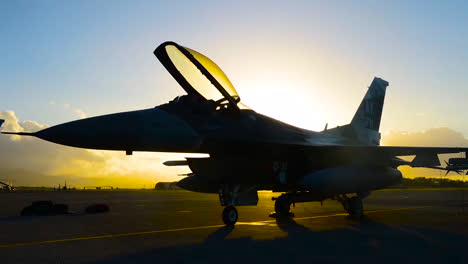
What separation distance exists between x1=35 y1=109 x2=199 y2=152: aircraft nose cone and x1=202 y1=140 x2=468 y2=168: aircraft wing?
2029 mm

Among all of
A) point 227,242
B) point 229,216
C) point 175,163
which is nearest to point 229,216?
point 229,216

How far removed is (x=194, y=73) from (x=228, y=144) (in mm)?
2085

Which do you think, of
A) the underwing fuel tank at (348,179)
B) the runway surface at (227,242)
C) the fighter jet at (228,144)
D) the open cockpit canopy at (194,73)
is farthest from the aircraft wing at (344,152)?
the runway surface at (227,242)

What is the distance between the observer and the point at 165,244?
7.95 meters

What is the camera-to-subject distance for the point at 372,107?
62.3 ft

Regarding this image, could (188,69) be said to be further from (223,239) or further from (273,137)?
(223,239)

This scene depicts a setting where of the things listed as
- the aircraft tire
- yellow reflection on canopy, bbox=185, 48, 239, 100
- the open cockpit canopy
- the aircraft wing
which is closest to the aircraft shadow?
the aircraft tire

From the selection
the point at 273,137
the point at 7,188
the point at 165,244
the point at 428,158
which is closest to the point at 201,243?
the point at 165,244

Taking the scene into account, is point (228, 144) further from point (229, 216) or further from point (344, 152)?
point (344, 152)

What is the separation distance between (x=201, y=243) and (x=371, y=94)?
1349cm

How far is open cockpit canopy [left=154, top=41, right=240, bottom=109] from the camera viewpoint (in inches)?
430

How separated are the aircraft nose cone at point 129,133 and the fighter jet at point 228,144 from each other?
0.06 feet

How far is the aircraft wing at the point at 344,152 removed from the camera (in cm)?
1190

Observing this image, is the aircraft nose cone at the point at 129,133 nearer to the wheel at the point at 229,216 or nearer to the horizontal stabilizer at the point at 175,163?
the wheel at the point at 229,216
